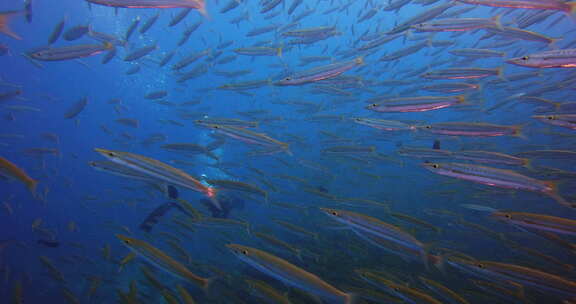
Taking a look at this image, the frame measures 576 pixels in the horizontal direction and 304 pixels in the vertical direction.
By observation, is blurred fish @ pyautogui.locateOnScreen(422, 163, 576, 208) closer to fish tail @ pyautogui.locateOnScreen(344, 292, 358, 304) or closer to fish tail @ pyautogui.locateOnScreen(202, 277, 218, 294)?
fish tail @ pyautogui.locateOnScreen(344, 292, 358, 304)

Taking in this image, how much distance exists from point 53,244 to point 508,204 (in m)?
17.2

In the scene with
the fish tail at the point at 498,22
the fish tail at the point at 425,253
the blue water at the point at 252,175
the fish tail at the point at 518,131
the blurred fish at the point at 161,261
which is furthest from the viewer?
the blue water at the point at 252,175

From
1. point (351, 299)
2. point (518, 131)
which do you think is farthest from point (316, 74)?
point (518, 131)

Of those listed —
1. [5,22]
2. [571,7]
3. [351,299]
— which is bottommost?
[351,299]

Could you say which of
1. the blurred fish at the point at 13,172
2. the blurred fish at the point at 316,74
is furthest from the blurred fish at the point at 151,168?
the blurred fish at the point at 316,74

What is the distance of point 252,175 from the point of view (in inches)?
409

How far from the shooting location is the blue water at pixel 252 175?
649cm

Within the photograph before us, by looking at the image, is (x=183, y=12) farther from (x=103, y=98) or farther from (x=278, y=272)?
(x=103, y=98)

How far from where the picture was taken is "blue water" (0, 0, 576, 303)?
6.49 m

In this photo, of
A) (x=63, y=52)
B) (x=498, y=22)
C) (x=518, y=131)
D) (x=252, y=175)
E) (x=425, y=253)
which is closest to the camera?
(x=425, y=253)

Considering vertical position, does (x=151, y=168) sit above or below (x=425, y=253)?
above

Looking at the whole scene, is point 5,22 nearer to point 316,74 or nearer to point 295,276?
point 316,74

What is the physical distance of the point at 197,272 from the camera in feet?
21.7

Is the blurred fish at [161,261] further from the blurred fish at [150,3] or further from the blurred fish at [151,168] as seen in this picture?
the blurred fish at [150,3]
